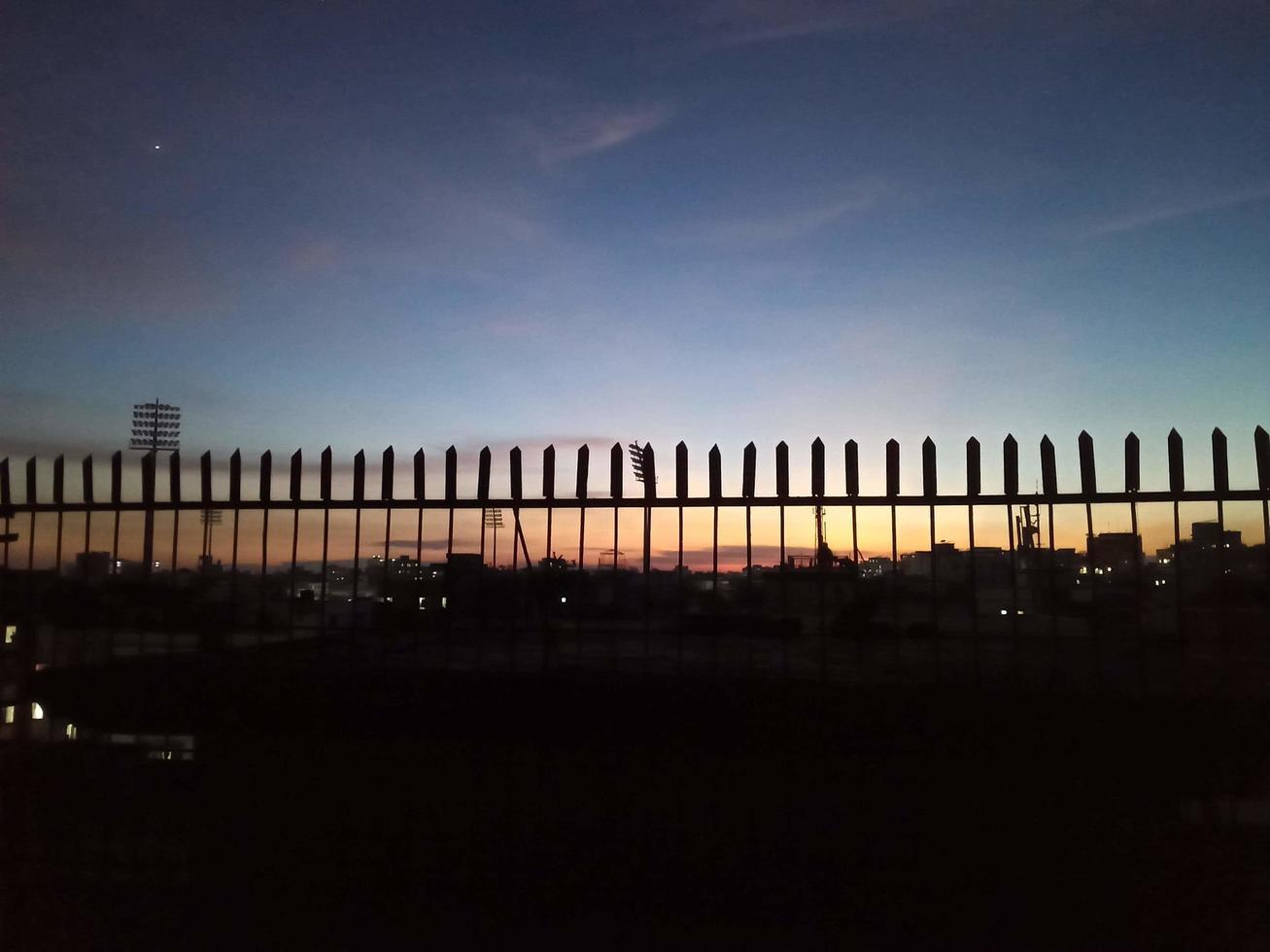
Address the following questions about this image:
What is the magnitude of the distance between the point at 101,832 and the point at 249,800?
1.18 metres

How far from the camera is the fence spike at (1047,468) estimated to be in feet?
17.1

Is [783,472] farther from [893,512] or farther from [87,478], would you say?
[87,478]

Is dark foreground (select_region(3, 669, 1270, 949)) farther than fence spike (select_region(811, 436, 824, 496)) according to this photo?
No

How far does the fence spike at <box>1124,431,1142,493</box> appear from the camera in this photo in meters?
5.20

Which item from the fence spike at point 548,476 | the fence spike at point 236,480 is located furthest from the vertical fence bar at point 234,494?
the fence spike at point 548,476

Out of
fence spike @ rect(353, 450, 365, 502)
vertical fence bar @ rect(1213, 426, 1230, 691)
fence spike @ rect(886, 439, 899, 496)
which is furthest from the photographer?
fence spike @ rect(353, 450, 365, 502)

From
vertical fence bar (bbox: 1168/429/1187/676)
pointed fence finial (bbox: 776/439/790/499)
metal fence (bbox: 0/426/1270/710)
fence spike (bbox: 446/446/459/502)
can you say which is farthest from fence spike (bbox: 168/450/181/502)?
vertical fence bar (bbox: 1168/429/1187/676)

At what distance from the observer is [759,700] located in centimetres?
539

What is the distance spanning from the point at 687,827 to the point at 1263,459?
393 centimetres

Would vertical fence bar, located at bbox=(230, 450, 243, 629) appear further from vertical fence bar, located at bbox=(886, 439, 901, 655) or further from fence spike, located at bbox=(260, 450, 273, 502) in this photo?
vertical fence bar, located at bbox=(886, 439, 901, 655)

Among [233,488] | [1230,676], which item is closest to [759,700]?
[1230,676]

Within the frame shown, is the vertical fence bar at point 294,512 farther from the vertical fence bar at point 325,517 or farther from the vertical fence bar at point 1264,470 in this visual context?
the vertical fence bar at point 1264,470

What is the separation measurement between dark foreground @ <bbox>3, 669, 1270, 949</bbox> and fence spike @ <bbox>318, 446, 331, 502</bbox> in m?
1.26

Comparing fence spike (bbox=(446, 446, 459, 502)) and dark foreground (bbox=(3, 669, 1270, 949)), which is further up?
fence spike (bbox=(446, 446, 459, 502))
